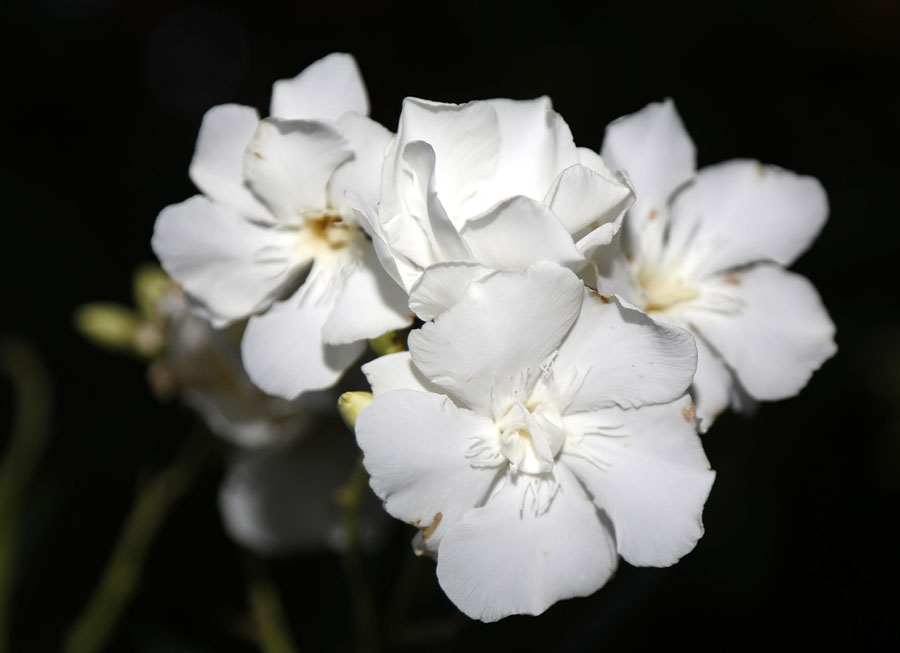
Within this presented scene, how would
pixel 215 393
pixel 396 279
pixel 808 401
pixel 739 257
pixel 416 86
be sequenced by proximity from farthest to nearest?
pixel 416 86
pixel 808 401
pixel 215 393
pixel 739 257
pixel 396 279

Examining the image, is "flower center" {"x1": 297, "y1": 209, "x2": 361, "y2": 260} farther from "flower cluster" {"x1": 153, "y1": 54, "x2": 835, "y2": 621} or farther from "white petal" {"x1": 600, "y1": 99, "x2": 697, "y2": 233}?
"white petal" {"x1": 600, "y1": 99, "x2": 697, "y2": 233}

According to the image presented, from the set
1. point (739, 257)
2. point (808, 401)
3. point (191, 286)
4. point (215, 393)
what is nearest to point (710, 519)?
point (808, 401)

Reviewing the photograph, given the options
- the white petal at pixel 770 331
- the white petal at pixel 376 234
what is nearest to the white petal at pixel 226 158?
the white petal at pixel 376 234

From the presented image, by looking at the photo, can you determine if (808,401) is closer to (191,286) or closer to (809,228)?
(809,228)

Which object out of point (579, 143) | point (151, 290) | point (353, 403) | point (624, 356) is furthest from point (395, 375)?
point (579, 143)

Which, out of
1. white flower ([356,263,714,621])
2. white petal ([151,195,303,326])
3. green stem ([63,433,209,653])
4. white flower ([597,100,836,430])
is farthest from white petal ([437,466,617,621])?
green stem ([63,433,209,653])

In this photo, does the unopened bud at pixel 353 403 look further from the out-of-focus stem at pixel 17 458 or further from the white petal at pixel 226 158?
the out-of-focus stem at pixel 17 458
